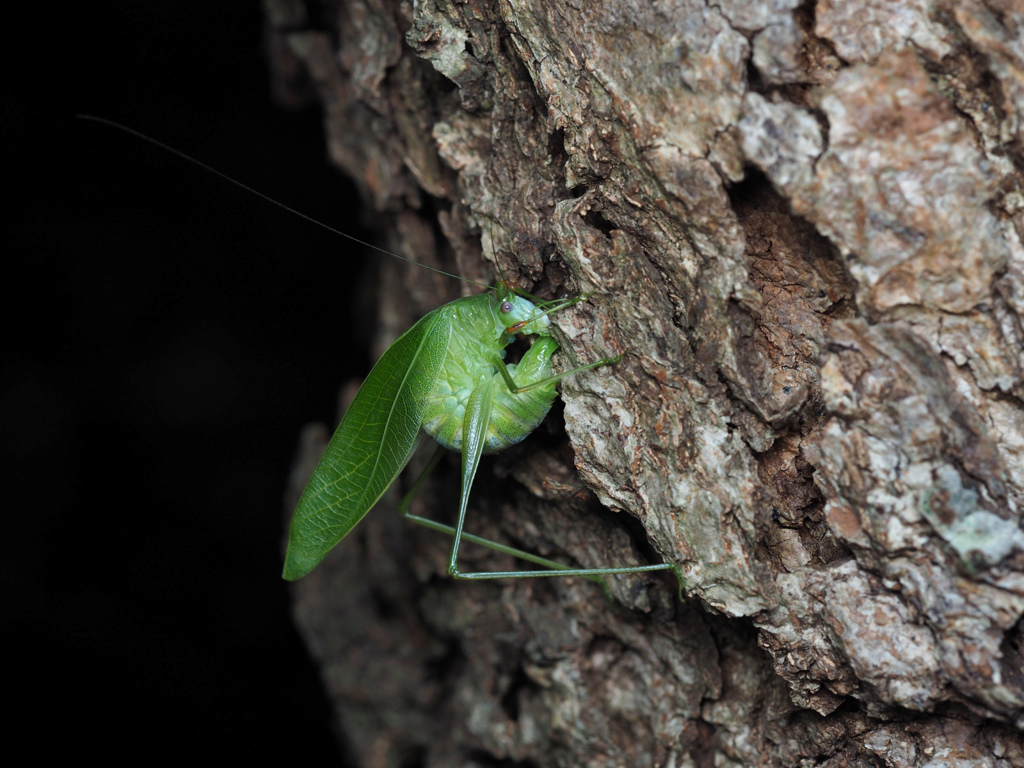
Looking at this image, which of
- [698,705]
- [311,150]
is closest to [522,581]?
[698,705]

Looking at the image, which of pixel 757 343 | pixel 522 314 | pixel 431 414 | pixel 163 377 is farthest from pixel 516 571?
pixel 163 377

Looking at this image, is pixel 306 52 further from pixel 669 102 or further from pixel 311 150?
pixel 669 102

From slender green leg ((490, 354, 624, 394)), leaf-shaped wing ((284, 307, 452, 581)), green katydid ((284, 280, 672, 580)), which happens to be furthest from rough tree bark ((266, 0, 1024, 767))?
leaf-shaped wing ((284, 307, 452, 581))

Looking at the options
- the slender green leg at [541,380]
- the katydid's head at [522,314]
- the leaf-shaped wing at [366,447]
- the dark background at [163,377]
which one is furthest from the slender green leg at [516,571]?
the dark background at [163,377]

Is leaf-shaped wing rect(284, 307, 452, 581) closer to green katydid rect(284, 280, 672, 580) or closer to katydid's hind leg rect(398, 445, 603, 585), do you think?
green katydid rect(284, 280, 672, 580)

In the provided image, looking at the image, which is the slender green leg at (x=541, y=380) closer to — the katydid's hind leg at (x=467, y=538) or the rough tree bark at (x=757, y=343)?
the rough tree bark at (x=757, y=343)
